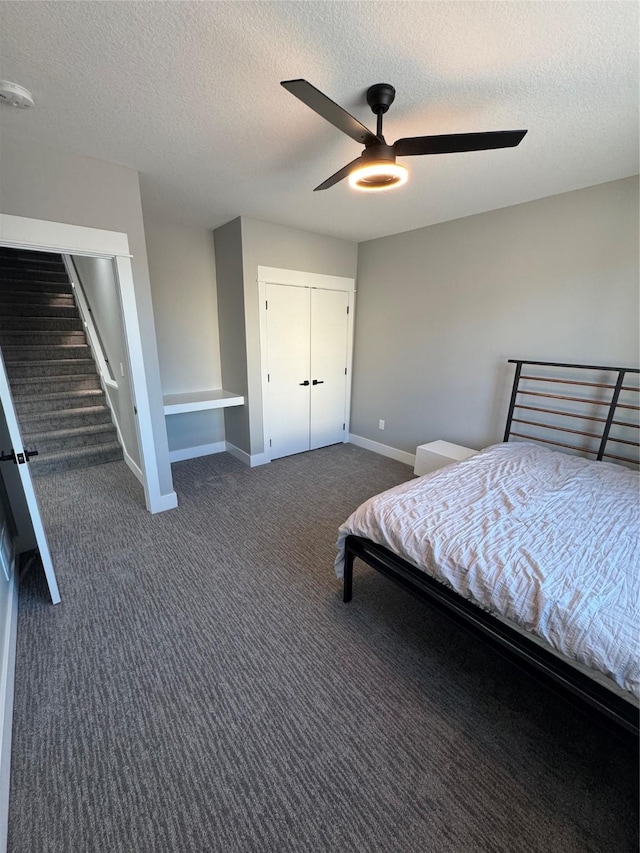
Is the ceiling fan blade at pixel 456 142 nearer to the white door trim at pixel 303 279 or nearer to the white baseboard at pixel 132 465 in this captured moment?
the white door trim at pixel 303 279

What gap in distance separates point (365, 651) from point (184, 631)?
96 cm

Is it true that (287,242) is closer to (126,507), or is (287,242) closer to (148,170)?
(148,170)

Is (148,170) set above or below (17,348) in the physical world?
above

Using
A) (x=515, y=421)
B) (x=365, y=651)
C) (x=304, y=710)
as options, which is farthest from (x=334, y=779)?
(x=515, y=421)

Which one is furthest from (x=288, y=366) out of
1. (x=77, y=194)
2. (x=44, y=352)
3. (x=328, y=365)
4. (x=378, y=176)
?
(x=44, y=352)

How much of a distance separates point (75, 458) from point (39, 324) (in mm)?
2219

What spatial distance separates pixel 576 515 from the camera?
1.75 meters

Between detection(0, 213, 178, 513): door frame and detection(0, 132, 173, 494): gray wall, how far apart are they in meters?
0.04

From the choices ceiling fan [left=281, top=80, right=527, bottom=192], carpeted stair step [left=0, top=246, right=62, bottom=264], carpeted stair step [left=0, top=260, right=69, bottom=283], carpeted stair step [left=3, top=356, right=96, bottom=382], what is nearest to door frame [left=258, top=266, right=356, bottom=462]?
ceiling fan [left=281, top=80, right=527, bottom=192]

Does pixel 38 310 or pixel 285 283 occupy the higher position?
pixel 285 283

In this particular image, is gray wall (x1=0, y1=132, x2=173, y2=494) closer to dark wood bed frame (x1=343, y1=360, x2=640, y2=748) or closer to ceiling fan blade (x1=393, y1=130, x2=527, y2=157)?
ceiling fan blade (x1=393, y1=130, x2=527, y2=157)

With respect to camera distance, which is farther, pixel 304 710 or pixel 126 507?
pixel 126 507

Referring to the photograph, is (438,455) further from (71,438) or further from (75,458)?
(71,438)

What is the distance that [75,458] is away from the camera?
3.77 m
